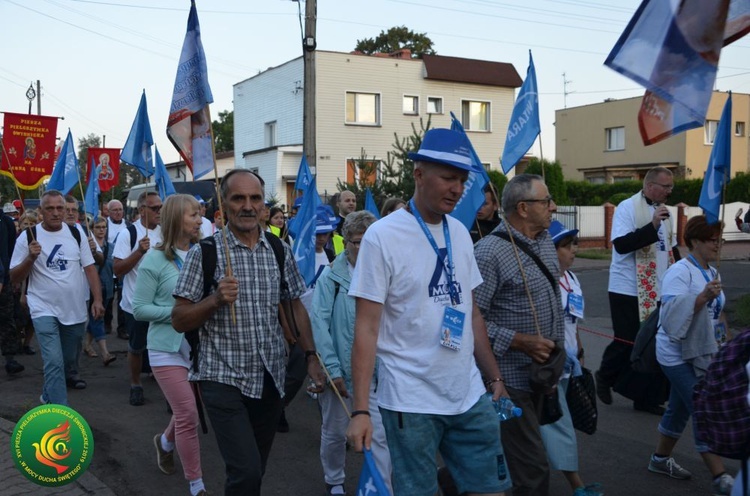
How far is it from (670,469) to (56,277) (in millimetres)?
5301

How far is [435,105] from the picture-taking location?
35.8 meters

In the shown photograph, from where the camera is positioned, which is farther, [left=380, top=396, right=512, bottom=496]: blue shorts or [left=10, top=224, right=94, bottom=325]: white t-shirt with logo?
[left=10, top=224, right=94, bottom=325]: white t-shirt with logo

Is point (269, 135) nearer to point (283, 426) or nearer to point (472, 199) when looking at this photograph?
point (283, 426)

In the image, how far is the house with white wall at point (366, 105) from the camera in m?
33.6

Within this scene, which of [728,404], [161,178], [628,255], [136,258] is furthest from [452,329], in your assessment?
[161,178]

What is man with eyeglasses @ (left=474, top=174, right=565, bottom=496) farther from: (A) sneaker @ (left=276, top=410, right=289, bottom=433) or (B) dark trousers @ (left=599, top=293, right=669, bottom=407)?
(A) sneaker @ (left=276, top=410, right=289, bottom=433)

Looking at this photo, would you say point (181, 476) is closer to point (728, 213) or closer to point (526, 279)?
point (526, 279)

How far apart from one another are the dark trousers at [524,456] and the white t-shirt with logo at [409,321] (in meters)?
0.77

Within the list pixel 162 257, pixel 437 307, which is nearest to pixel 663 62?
pixel 437 307

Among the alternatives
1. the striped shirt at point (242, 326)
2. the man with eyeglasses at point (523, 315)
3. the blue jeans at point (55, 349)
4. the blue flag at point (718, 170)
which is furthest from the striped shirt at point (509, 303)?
the blue jeans at point (55, 349)

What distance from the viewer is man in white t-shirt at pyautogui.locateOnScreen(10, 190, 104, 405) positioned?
6.77 meters

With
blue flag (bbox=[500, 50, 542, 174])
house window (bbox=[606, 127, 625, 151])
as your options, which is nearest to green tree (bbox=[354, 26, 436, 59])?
house window (bbox=[606, 127, 625, 151])

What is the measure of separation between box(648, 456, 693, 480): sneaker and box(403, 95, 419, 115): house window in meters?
30.5

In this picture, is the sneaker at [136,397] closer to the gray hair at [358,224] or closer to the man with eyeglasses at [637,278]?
the gray hair at [358,224]
